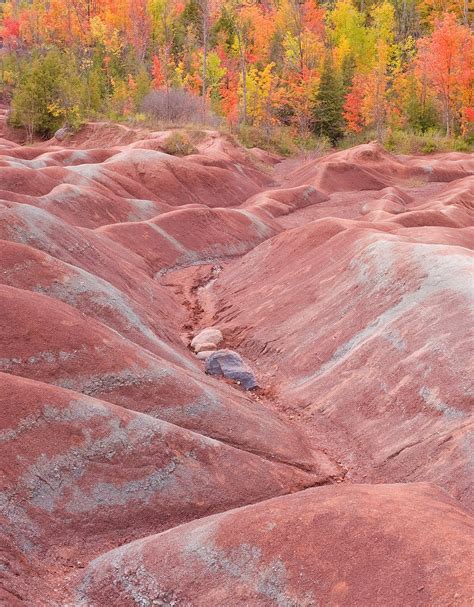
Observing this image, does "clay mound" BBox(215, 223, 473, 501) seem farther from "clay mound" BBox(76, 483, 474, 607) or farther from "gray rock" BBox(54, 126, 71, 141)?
"gray rock" BBox(54, 126, 71, 141)

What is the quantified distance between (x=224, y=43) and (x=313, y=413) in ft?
278

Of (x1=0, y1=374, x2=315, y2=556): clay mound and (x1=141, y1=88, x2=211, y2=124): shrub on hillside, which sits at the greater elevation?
(x1=0, y1=374, x2=315, y2=556): clay mound

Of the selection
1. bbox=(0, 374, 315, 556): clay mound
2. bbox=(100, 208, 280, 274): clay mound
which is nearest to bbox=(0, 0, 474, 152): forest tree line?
bbox=(100, 208, 280, 274): clay mound

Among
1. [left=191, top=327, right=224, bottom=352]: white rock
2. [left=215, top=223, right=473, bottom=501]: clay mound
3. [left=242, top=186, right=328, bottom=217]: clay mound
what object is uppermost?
[left=215, top=223, right=473, bottom=501]: clay mound

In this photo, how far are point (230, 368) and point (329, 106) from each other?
57.2 m

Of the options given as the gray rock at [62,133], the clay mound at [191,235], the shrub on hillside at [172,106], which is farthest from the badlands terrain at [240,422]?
the shrub on hillside at [172,106]

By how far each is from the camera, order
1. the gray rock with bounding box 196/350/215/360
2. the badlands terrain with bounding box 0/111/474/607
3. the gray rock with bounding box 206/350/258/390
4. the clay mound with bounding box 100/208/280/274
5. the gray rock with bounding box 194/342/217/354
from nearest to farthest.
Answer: the badlands terrain with bounding box 0/111/474/607
the gray rock with bounding box 206/350/258/390
the gray rock with bounding box 196/350/215/360
the gray rock with bounding box 194/342/217/354
the clay mound with bounding box 100/208/280/274

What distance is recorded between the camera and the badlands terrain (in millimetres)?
9797

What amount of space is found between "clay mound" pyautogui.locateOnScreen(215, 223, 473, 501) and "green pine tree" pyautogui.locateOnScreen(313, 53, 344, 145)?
4779 centimetres

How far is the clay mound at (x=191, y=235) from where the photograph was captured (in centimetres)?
3294

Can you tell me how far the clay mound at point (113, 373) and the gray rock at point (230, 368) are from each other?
13.0 ft

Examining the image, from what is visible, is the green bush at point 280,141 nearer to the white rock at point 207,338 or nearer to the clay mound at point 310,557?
the white rock at point 207,338

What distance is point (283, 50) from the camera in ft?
299

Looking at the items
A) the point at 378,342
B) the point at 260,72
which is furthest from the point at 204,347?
the point at 260,72
